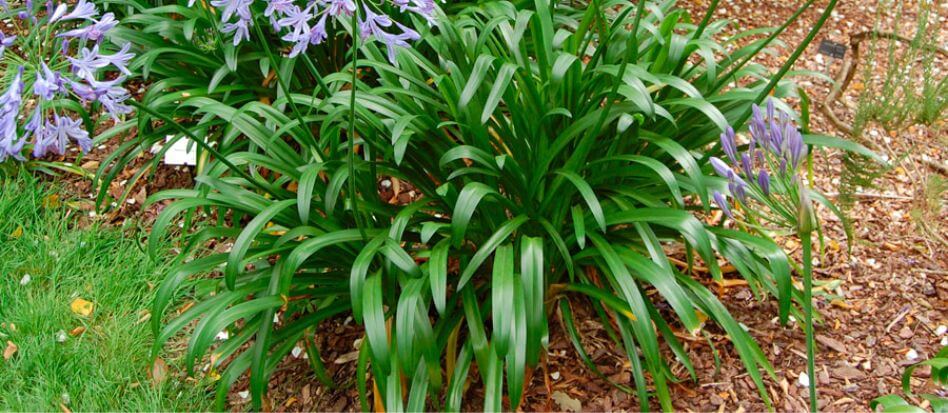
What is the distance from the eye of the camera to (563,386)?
263 cm

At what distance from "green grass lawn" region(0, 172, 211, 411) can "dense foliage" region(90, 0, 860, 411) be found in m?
0.27

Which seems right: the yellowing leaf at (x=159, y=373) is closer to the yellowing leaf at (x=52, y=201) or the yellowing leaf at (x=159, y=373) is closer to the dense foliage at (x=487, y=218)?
the dense foliage at (x=487, y=218)

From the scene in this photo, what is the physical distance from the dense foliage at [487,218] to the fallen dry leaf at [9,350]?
0.67m

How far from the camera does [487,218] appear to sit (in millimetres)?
2580

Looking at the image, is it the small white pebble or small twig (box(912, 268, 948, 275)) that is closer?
the small white pebble

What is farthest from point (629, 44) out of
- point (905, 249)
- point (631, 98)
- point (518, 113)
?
point (905, 249)

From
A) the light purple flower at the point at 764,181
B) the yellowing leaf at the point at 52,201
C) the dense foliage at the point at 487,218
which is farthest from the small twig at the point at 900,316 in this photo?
the yellowing leaf at the point at 52,201

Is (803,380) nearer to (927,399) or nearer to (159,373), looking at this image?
Answer: (927,399)

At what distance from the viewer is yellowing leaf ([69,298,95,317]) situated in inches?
120

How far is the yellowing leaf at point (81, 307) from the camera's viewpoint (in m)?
3.04

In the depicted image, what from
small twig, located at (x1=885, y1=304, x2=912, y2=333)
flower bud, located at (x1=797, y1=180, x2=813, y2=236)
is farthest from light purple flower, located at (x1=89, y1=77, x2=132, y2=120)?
small twig, located at (x1=885, y1=304, x2=912, y2=333)

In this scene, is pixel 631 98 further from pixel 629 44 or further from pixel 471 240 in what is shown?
pixel 471 240

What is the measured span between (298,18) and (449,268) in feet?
3.86

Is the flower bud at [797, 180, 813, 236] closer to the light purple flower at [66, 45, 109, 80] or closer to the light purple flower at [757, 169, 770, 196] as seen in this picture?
the light purple flower at [757, 169, 770, 196]
